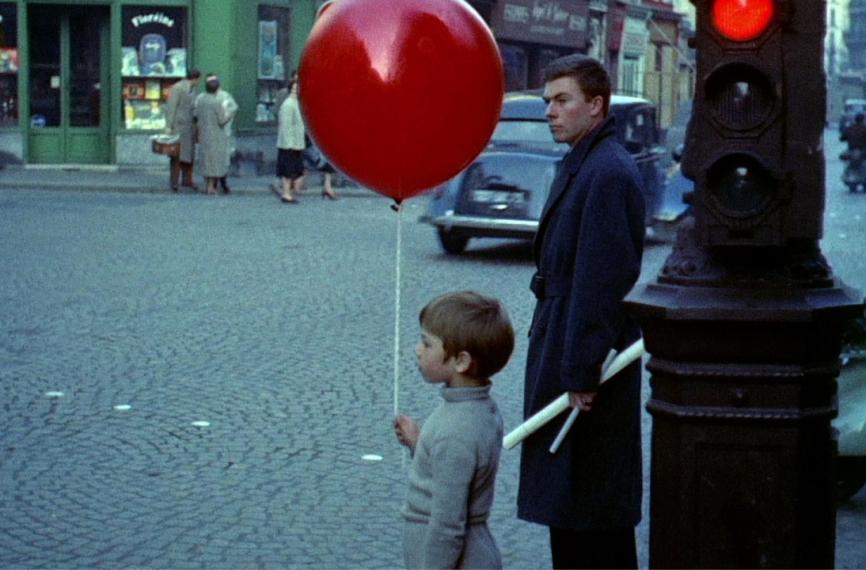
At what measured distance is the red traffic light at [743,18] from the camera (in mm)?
3713

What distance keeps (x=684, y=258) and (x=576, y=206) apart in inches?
24.8

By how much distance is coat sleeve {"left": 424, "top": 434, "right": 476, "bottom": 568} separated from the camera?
3793mm

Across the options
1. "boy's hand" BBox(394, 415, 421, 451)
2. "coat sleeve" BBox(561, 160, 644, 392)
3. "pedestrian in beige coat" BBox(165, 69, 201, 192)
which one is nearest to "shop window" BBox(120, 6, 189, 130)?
"pedestrian in beige coat" BBox(165, 69, 201, 192)

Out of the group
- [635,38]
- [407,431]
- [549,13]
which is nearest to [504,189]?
[407,431]

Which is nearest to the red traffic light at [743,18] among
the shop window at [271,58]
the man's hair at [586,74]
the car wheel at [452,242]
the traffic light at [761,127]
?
the traffic light at [761,127]

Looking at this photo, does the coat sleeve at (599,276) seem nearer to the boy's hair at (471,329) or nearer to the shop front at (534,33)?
the boy's hair at (471,329)

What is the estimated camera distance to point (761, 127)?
369 centimetres

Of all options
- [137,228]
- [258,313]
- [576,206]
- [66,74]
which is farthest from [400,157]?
[66,74]

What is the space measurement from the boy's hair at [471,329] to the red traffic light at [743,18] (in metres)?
0.80

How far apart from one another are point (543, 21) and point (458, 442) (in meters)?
38.5

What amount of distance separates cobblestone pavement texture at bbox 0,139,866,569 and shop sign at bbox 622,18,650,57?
112ft

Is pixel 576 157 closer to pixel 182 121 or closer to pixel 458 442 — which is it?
pixel 458 442

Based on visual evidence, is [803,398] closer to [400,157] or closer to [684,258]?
[684,258]

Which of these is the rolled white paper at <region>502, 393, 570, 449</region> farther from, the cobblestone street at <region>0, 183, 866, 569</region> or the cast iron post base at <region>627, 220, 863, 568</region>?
the cobblestone street at <region>0, 183, 866, 569</region>
